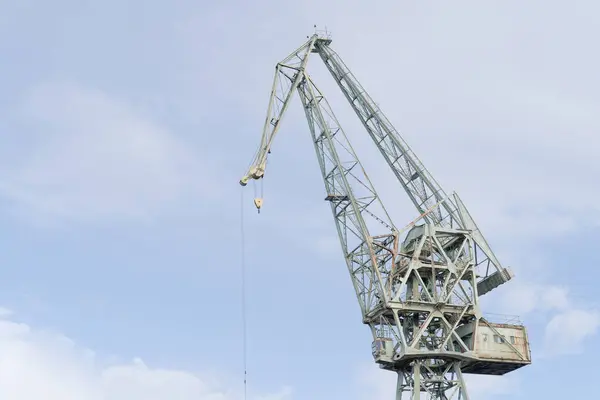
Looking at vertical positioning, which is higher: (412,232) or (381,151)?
(381,151)

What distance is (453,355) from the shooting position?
66.2 metres

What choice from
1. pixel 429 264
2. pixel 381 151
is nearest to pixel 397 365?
pixel 429 264

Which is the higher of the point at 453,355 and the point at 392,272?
the point at 392,272

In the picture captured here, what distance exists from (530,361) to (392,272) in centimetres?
1282

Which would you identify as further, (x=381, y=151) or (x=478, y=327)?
(x=381, y=151)

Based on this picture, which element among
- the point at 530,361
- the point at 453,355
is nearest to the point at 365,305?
the point at 453,355

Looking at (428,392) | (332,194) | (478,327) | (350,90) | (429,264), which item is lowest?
(428,392)

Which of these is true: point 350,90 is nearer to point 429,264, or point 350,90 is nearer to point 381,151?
point 381,151

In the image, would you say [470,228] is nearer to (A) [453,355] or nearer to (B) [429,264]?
(B) [429,264]

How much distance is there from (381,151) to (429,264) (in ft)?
37.0

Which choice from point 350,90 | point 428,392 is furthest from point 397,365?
point 350,90

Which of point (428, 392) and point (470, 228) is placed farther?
point (470, 228)

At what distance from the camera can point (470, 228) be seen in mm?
70875

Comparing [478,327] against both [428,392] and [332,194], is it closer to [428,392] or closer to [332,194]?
[428,392]
